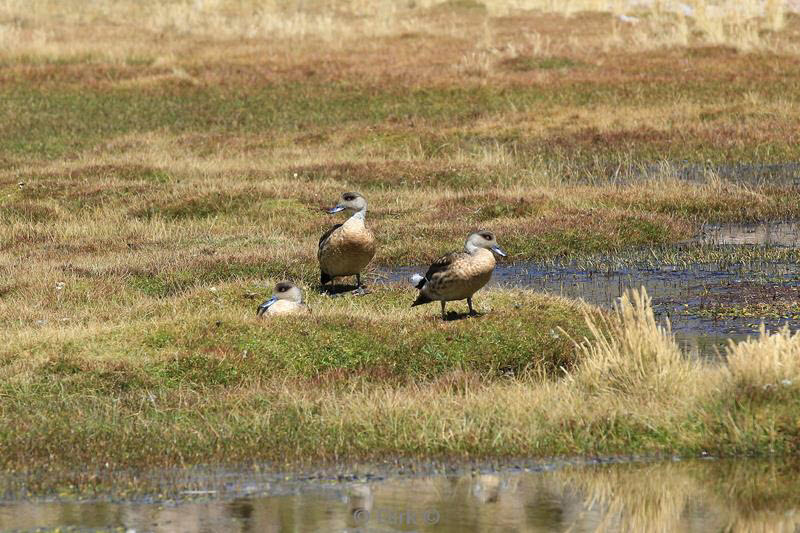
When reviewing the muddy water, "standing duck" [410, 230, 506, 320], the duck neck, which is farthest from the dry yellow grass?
the duck neck

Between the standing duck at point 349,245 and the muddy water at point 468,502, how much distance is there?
5.46 metres

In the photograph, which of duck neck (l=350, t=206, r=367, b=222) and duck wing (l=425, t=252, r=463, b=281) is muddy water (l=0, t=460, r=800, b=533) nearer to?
duck wing (l=425, t=252, r=463, b=281)

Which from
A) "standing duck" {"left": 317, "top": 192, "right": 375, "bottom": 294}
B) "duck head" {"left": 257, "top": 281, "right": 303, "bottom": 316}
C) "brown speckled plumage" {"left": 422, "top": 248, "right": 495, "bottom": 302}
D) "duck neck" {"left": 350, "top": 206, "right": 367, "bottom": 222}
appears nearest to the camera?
"brown speckled plumage" {"left": 422, "top": 248, "right": 495, "bottom": 302}

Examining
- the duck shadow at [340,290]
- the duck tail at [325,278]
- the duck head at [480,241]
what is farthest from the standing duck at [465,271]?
the duck tail at [325,278]

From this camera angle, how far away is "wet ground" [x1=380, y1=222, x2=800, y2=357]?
13.6m

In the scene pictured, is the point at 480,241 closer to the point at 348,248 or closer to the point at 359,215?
the point at 348,248

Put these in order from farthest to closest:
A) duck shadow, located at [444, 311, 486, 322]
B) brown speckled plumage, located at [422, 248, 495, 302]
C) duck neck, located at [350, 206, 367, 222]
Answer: duck neck, located at [350, 206, 367, 222] → duck shadow, located at [444, 311, 486, 322] → brown speckled plumage, located at [422, 248, 495, 302]

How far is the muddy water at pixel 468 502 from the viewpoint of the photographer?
7672mm

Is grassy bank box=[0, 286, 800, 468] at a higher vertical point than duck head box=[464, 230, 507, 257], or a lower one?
lower

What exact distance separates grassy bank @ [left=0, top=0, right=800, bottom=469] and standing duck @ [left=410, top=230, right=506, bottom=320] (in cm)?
34

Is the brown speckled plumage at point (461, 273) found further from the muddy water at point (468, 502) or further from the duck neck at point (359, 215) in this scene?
the muddy water at point (468, 502)

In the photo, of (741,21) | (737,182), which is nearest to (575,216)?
(737,182)

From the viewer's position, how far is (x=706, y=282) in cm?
1580

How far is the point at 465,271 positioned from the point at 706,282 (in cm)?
492
